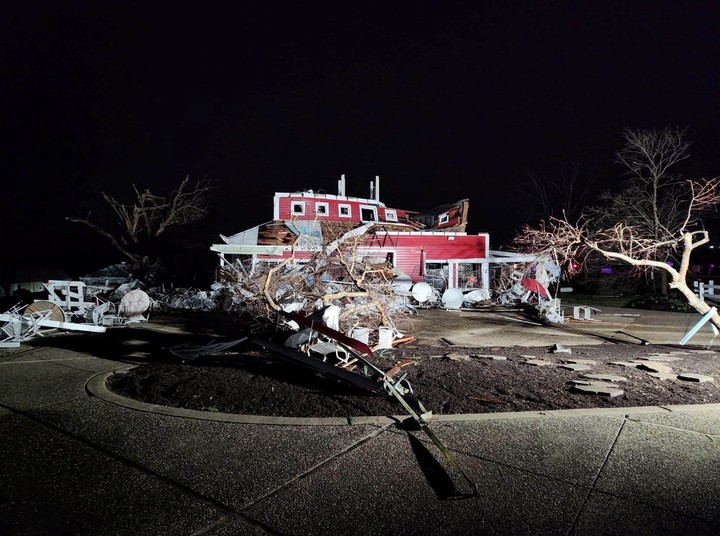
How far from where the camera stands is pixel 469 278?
20.9 m

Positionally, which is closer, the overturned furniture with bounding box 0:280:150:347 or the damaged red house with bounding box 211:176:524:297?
the overturned furniture with bounding box 0:280:150:347

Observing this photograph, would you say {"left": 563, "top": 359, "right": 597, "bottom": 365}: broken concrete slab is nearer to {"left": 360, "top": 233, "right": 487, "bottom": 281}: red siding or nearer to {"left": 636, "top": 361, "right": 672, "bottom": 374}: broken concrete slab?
{"left": 636, "top": 361, "right": 672, "bottom": 374}: broken concrete slab

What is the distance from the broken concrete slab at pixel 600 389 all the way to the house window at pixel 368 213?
18420 millimetres

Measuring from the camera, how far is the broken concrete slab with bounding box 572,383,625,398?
484cm

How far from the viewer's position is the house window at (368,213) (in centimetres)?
2306

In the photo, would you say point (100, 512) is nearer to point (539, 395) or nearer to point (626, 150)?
point (539, 395)

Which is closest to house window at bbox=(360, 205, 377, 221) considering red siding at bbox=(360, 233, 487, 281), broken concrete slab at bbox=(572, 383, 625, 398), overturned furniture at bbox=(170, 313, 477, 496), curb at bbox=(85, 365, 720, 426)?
red siding at bbox=(360, 233, 487, 281)

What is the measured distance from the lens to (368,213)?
2333cm

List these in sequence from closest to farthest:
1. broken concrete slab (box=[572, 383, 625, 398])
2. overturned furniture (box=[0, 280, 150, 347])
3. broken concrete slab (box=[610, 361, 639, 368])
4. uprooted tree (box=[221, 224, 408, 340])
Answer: broken concrete slab (box=[572, 383, 625, 398])
broken concrete slab (box=[610, 361, 639, 368])
uprooted tree (box=[221, 224, 408, 340])
overturned furniture (box=[0, 280, 150, 347])

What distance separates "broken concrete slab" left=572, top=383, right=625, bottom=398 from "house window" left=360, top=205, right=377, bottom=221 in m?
18.4

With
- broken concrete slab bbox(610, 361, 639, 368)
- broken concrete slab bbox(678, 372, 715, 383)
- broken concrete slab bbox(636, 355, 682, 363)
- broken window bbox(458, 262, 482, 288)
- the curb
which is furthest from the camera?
broken window bbox(458, 262, 482, 288)

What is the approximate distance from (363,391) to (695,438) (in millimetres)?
3097

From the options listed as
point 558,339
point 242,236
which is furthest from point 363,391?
point 242,236

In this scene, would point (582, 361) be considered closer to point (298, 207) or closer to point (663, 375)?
point (663, 375)
